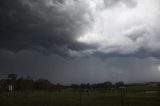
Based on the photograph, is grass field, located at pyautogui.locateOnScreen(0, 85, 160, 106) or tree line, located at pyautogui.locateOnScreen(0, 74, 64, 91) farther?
tree line, located at pyautogui.locateOnScreen(0, 74, 64, 91)

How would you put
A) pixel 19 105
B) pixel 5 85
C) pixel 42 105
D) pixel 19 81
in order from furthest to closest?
1. pixel 19 81
2. pixel 5 85
3. pixel 19 105
4. pixel 42 105

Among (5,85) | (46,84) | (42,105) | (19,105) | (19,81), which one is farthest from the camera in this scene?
(46,84)

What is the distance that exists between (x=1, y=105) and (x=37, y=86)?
303 ft

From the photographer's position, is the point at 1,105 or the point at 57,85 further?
the point at 57,85

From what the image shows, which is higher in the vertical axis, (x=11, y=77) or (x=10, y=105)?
(x=11, y=77)

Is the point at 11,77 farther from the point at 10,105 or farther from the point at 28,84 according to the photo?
the point at 10,105

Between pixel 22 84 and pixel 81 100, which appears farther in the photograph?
pixel 22 84

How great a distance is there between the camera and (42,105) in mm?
23984

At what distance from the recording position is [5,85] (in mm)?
92625

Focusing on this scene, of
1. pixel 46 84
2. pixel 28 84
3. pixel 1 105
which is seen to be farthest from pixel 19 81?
pixel 1 105

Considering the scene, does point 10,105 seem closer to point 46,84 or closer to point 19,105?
point 19,105

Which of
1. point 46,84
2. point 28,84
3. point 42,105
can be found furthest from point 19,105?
point 46,84

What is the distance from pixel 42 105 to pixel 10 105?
4.35 meters

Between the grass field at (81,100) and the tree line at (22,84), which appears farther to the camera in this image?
the tree line at (22,84)
